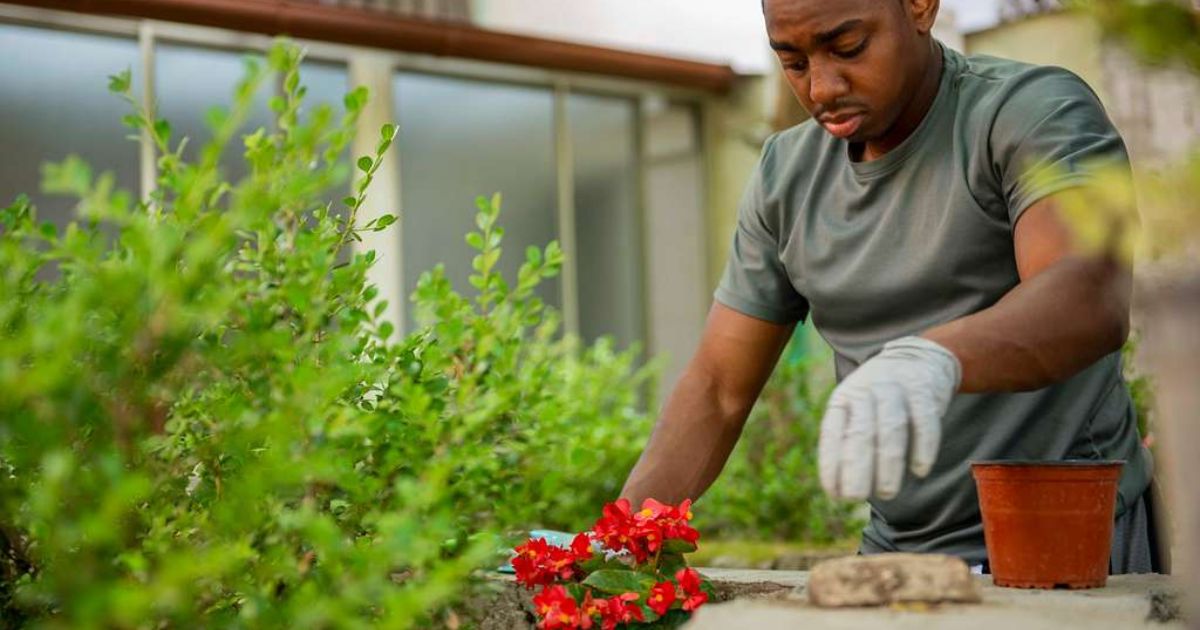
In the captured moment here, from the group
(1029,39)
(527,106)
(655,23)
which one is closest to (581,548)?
(1029,39)

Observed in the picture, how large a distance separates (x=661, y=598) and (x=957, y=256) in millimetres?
783

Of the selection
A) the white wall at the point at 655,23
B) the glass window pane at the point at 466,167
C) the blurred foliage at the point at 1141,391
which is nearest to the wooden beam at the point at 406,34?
the glass window pane at the point at 466,167

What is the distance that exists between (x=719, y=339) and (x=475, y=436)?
1.82 ft

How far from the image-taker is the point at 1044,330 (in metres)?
2.04

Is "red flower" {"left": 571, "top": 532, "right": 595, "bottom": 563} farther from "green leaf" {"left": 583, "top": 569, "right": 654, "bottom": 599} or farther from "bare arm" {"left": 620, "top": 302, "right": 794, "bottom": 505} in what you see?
"bare arm" {"left": 620, "top": 302, "right": 794, "bottom": 505}

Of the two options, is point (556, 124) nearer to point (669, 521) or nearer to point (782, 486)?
point (782, 486)

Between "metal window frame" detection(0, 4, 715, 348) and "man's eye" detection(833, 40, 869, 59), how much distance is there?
5.10 m

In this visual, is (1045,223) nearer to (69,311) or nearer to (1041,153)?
(1041,153)

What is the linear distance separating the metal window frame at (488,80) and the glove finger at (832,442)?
5.73 metres

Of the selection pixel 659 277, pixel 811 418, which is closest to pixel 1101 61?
pixel 811 418

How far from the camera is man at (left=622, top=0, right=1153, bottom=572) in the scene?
2.12m

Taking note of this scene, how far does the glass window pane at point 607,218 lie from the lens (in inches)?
370

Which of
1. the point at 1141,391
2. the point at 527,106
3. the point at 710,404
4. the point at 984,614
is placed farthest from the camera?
the point at 527,106

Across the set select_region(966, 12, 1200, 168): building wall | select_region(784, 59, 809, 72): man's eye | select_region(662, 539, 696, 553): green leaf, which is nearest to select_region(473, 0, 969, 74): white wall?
select_region(966, 12, 1200, 168): building wall
